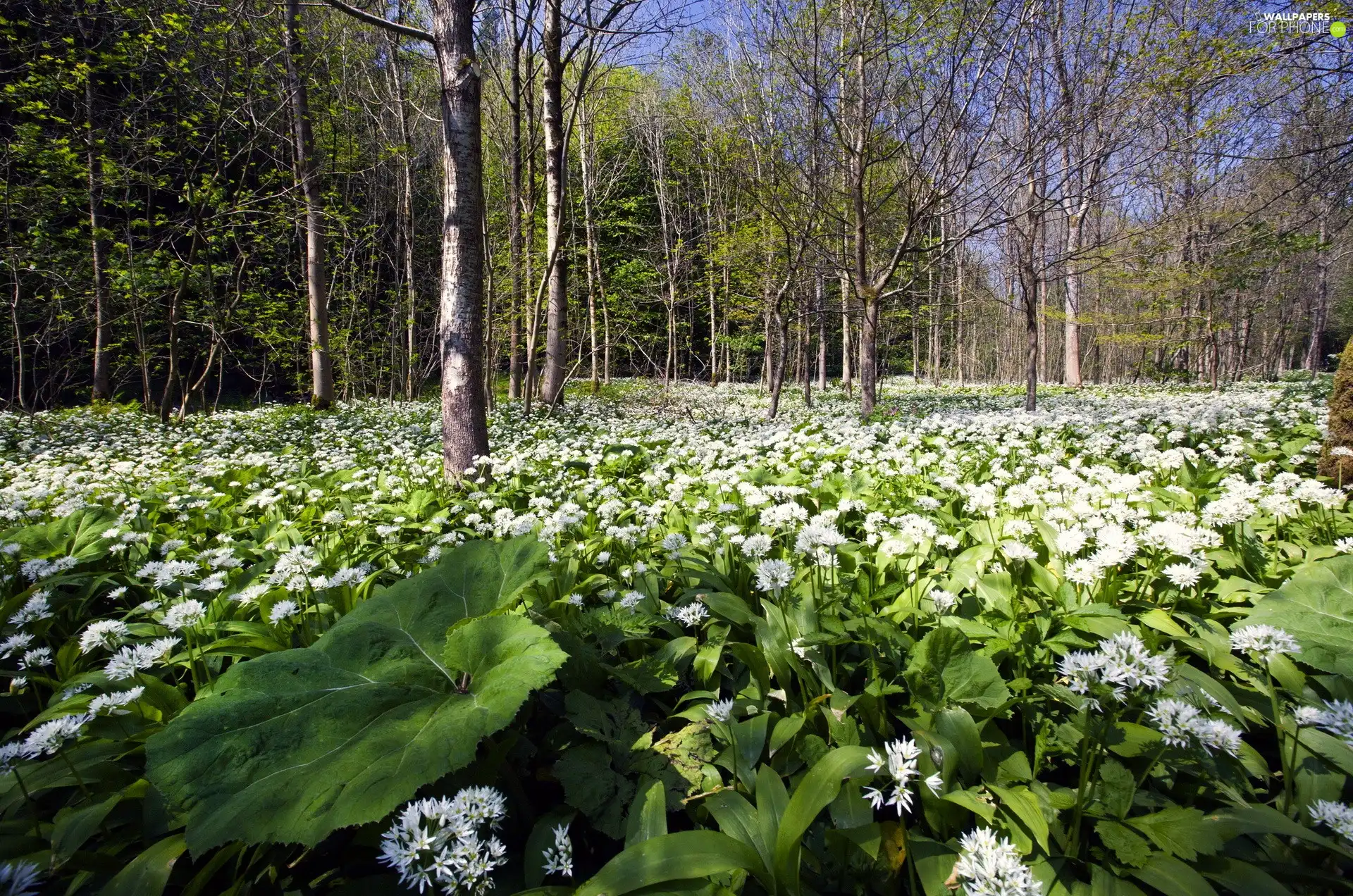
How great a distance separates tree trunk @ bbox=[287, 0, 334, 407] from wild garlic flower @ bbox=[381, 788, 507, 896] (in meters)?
11.8

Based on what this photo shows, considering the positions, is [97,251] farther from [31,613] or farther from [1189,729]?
[1189,729]

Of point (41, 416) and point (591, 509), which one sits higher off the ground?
point (41, 416)

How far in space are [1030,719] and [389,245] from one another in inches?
984

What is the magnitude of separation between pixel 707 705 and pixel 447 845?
770 mm

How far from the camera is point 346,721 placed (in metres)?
1.29

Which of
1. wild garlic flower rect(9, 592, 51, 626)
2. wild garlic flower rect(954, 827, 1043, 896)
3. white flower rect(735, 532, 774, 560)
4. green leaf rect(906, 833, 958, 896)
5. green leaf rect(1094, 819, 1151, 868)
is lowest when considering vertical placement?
green leaf rect(906, 833, 958, 896)

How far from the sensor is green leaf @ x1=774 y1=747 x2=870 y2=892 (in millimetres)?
1164

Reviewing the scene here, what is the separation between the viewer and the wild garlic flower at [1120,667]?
1.17m

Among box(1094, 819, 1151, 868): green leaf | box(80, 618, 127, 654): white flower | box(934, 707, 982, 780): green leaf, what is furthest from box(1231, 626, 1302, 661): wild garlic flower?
box(80, 618, 127, 654): white flower

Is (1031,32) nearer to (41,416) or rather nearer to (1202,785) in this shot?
(1202,785)

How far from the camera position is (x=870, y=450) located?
5102 mm

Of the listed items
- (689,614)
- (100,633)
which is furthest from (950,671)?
(100,633)

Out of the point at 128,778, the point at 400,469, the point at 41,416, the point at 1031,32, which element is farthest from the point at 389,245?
the point at 128,778

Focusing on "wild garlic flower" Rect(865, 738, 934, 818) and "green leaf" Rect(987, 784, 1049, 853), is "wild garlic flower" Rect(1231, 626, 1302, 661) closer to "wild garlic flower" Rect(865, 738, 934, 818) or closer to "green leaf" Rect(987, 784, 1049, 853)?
"green leaf" Rect(987, 784, 1049, 853)
